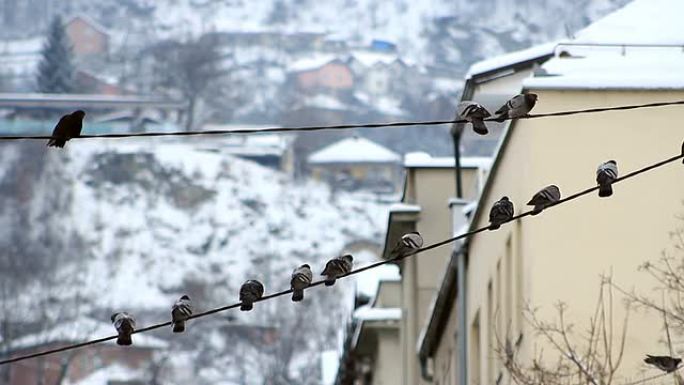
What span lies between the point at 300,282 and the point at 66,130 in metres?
1.77

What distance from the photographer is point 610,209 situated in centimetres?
1922

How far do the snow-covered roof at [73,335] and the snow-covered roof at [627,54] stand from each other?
83.4 metres

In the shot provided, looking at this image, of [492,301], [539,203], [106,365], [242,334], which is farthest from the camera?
[242,334]

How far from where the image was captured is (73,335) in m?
132

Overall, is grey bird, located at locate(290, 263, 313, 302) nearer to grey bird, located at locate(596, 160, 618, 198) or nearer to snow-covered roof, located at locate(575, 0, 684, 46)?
grey bird, located at locate(596, 160, 618, 198)

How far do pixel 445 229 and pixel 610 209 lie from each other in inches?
570

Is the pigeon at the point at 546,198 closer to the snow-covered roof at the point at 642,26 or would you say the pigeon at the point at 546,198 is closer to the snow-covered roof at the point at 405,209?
the snow-covered roof at the point at 642,26

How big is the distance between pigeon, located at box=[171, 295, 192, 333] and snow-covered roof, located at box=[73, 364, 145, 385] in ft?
408

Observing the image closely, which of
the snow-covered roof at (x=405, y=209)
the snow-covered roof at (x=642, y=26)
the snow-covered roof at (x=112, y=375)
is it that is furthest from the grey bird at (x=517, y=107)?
the snow-covered roof at (x=112, y=375)

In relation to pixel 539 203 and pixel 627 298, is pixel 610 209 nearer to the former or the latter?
pixel 627 298

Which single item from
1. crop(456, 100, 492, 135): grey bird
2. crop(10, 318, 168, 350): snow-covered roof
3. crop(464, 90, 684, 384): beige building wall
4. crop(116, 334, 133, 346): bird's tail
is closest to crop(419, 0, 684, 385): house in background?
crop(464, 90, 684, 384): beige building wall

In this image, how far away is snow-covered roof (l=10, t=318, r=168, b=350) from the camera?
119713 millimetres

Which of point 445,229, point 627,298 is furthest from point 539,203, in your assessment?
point 445,229

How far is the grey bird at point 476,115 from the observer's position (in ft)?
48.6
